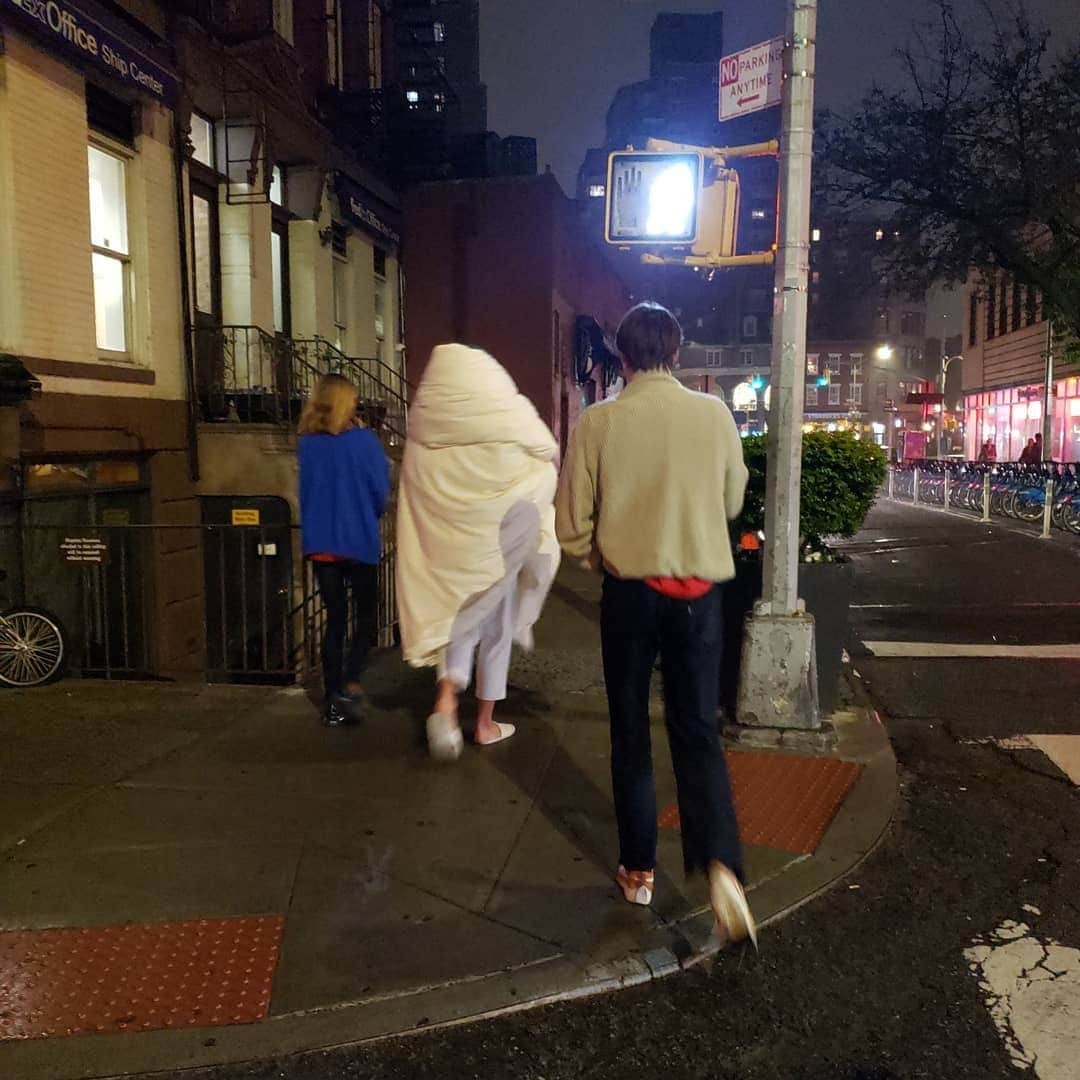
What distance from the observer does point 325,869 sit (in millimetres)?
3799

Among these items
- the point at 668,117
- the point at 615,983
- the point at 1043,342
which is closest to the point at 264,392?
the point at 615,983

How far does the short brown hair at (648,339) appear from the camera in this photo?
339 centimetres

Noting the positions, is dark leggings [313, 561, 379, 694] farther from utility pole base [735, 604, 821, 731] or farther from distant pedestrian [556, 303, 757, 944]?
distant pedestrian [556, 303, 757, 944]

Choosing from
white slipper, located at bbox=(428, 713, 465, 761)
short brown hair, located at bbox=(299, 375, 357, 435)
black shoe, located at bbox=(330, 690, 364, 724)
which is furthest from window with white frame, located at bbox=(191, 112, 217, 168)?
white slipper, located at bbox=(428, 713, 465, 761)

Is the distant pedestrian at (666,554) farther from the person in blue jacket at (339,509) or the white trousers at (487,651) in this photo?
the person in blue jacket at (339,509)

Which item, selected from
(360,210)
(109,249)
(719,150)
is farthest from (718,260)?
(360,210)

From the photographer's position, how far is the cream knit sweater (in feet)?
10.6

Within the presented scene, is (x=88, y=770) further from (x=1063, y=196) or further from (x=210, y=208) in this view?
(x=1063, y=196)

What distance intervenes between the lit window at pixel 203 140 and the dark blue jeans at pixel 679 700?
9.57 metres

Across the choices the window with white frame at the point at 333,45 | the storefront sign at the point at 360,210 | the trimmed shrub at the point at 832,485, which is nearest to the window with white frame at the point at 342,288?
the storefront sign at the point at 360,210

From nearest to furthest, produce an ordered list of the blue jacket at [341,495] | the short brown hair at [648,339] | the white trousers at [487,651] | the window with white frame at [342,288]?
the short brown hair at [648,339] → the white trousers at [487,651] → the blue jacket at [341,495] → the window with white frame at [342,288]

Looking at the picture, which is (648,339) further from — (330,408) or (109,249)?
(109,249)

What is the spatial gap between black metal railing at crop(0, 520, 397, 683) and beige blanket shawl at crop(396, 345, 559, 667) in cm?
277

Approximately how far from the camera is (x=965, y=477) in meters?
22.9
